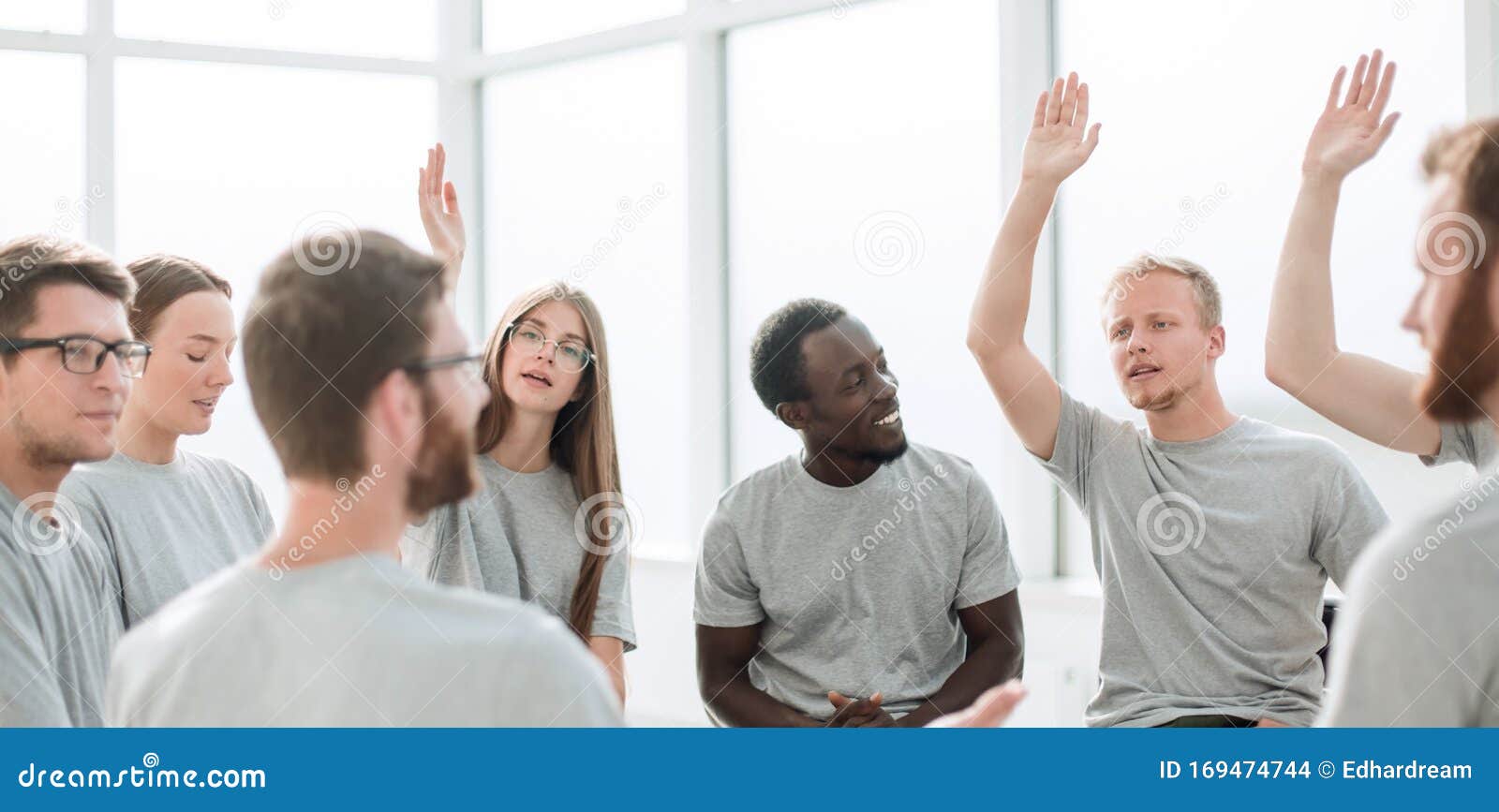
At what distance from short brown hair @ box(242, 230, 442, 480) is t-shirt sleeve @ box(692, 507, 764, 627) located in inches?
49.8

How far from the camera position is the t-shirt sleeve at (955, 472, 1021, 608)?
230cm

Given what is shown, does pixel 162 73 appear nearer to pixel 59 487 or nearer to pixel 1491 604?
pixel 59 487

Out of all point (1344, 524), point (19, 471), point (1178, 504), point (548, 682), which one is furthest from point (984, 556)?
point (19, 471)

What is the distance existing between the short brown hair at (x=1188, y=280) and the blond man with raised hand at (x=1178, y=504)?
0.05 meters

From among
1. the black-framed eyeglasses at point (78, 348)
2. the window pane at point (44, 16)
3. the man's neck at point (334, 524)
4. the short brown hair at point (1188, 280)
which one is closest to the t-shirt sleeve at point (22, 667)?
the black-framed eyeglasses at point (78, 348)

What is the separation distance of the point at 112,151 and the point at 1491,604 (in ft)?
14.4

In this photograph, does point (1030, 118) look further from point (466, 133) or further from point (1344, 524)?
point (466, 133)

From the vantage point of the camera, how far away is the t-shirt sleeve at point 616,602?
244cm

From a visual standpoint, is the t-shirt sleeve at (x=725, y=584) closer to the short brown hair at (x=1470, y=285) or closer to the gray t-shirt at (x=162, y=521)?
the gray t-shirt at (x=162, y=521)

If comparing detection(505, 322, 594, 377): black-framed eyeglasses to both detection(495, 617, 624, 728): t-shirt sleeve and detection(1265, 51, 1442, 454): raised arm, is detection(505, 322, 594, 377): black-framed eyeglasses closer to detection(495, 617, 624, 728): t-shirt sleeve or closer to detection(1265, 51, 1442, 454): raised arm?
detection(1265, 51, 1442, 454): raised arm

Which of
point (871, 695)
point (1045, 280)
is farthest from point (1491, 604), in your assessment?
point (1045, 280)

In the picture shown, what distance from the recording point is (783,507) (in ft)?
7.82

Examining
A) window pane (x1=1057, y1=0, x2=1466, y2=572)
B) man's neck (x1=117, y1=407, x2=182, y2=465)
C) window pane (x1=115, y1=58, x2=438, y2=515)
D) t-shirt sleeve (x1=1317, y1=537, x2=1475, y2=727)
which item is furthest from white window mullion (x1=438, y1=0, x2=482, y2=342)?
t-shirt sleeve (x1=1317, y1=537, x2=1475, y2=727)

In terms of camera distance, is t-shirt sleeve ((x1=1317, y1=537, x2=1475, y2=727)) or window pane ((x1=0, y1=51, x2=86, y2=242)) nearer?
t-shirt sleeve ((x1=1317, y1=537, x2=1475, y2=727))
